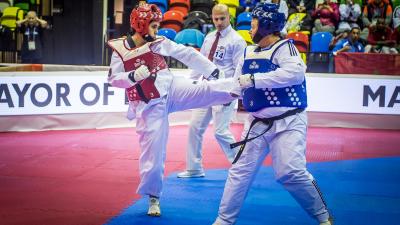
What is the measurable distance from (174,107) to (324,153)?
13.4ft

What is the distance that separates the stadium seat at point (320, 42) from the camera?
1481 centimetres

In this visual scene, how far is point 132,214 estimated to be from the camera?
6.16 metres

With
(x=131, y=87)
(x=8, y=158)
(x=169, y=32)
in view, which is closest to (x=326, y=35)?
(x=169, y=32)

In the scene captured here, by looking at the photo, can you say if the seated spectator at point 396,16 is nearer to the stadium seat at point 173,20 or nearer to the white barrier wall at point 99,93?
the white barrier wall at point 99,93

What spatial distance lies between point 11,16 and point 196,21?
5.15 metres

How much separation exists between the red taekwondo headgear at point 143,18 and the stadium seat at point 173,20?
10094 mm

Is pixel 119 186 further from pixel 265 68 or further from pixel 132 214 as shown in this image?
pixel 265 68

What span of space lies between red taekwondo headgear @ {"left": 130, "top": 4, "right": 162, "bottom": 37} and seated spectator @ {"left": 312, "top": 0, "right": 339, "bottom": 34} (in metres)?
10.2

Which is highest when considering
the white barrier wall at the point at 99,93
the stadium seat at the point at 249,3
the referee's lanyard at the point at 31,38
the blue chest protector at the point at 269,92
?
the stadium seat at the point at 249,3

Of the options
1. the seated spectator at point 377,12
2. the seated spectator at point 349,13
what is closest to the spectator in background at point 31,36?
the seated spectator at point 349,13

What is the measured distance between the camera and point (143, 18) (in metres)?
5.96

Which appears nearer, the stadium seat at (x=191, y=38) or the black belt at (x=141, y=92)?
the black belt at (x=141, y=92)

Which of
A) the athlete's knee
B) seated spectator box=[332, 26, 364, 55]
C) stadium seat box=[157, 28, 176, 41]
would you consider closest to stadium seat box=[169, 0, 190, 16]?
stadium seat box=[157, 28, 176, 41]

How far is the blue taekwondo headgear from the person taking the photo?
17.2ft
